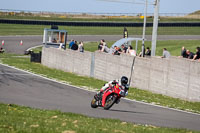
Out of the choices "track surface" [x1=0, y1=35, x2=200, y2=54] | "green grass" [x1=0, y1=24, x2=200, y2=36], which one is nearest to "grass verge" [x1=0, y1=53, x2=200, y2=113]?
"track surface" [x1=0, y1=35, x2=200, y2=54]

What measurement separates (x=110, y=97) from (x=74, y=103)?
2.36 m

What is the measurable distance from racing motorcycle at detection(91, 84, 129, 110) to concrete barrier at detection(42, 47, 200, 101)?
6.00 m

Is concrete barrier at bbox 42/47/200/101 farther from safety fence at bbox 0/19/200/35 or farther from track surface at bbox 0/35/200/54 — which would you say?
safety fence at bbox 0/19/200/35

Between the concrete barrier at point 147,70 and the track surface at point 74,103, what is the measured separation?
3028 mm

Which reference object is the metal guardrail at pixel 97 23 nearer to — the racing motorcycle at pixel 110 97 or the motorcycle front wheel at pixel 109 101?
the racing motorcycle at pixel 110 97

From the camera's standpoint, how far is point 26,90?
65.0ft

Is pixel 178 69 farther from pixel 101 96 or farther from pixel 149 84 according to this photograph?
pixel 101 96

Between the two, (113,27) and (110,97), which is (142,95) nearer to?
(110,97)

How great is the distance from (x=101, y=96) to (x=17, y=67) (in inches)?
640

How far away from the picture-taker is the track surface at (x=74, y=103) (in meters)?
14.0

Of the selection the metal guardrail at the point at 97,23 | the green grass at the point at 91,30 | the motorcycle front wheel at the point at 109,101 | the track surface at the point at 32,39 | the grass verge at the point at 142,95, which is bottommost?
the grass verge at the point at 142,95

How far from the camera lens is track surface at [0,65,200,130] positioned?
14.0 meters

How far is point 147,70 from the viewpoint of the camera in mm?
23125

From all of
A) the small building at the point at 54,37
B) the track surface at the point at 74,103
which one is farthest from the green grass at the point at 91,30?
the track surface at the point at 74,103
